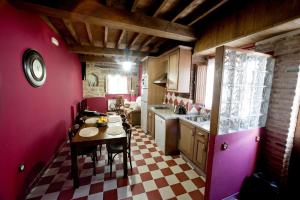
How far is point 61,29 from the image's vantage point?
2.79 metres

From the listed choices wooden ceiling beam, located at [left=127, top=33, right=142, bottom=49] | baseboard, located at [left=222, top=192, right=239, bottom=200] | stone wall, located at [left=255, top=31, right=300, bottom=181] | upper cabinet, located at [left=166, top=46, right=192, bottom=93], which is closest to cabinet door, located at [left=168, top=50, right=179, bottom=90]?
upper cabinet, located at [left=166, top=46, right=192, bottom=93]

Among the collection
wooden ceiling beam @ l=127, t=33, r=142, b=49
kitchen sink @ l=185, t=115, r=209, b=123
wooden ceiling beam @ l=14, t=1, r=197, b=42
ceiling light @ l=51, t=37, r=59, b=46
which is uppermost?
wooden ceiling beam @ l=127, t=33, r=142, b=49

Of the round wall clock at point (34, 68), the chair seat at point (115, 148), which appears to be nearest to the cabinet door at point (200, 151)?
the chair seat at point (115, 148)

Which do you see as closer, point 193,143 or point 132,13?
point 132,13

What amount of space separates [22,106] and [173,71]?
267cm

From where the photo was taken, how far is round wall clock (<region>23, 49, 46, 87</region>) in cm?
177

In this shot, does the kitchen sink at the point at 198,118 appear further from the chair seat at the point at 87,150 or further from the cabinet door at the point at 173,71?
the chair seat at the point at 87,150

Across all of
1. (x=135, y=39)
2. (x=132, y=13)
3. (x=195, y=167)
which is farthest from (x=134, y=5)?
(x=195, y=167)

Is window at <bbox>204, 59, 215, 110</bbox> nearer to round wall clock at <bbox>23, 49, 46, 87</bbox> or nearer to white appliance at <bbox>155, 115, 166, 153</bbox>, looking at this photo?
white appliance at <bbox>155, 115, 166, 153</bbox>

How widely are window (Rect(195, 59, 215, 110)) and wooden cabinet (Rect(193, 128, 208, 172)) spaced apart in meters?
0.80

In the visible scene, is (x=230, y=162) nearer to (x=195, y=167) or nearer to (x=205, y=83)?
(x=195, y=167)

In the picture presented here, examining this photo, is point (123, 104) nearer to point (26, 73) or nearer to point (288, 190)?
point (26, 73)

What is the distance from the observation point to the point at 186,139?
255cm

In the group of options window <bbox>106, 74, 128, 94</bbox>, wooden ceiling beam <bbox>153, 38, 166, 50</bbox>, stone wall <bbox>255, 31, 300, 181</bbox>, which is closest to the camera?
stone wall <bbox>255, 31, 300, 181</bbox>
